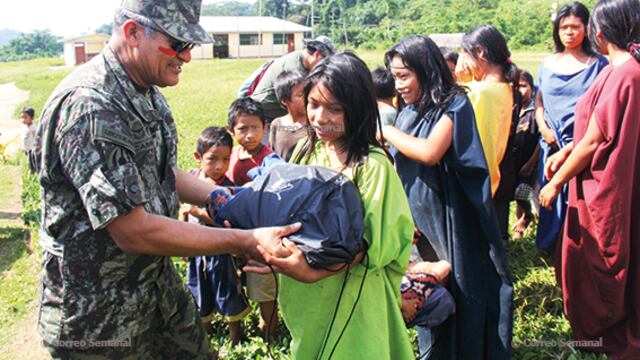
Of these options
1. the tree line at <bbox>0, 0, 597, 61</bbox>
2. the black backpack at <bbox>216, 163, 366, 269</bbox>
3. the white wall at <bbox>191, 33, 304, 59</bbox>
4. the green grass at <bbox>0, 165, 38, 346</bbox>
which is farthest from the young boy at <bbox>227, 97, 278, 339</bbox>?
the white wall at <bbox>191, 33, 304, 59</bbox>

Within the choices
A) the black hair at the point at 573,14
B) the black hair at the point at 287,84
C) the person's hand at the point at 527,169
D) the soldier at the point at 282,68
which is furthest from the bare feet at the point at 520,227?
the black hair at the point at 287,84

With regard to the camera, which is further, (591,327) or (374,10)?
(374,10)

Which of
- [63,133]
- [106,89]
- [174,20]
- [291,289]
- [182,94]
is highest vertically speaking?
[174,20]

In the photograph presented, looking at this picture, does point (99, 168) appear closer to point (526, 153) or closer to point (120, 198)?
point (120, 198)

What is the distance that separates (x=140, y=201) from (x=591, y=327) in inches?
110

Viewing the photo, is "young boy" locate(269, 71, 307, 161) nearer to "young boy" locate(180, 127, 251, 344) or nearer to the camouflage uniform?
"young boy" locate(180, 127, 251, 344)

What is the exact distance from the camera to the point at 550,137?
462 centimetres

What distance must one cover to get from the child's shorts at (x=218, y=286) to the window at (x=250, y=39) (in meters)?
47.4

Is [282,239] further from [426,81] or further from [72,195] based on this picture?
[426,81]

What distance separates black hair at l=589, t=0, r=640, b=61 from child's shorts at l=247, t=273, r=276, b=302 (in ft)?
7.92

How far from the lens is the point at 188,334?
2.61 metres

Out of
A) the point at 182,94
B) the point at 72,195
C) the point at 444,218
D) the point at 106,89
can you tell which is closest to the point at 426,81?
the point at 444,218

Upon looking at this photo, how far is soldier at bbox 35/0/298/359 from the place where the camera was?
78.2 inches

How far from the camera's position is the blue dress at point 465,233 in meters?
2.94
